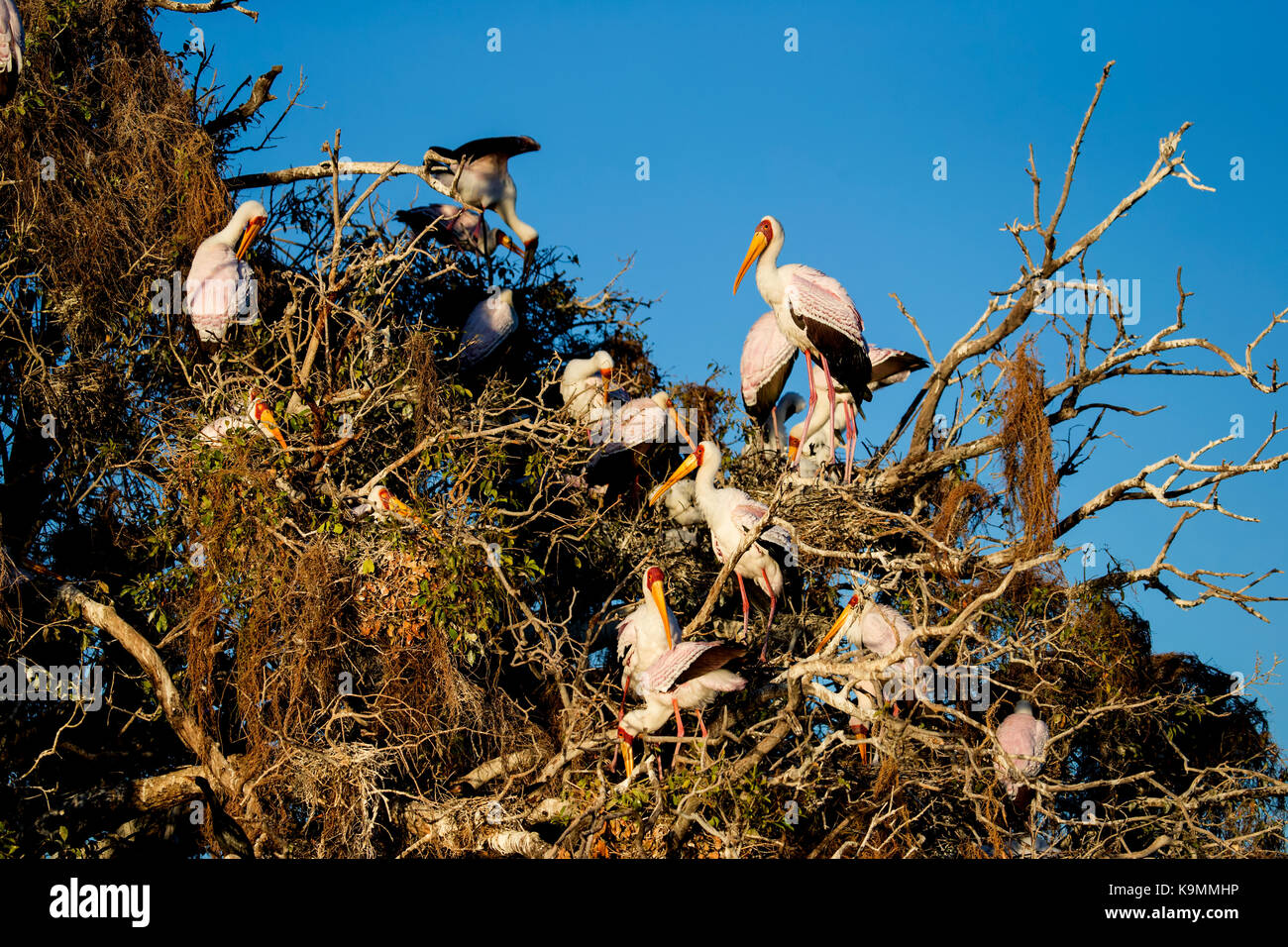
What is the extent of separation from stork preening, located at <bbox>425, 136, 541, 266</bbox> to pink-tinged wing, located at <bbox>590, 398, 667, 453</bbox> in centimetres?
151

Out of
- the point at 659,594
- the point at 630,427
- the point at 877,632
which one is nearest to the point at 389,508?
the point at 659,594

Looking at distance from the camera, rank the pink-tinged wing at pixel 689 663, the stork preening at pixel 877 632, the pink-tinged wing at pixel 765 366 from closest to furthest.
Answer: the pink-tinged wing at pixel 689 663, the stork preening at pixel 877 632, the pink-tinged wing at pixel 765 366

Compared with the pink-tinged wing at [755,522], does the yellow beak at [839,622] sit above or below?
below

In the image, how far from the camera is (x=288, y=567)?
240 inches

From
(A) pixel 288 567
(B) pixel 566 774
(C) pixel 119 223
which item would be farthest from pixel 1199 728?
(C) pixel 119 223

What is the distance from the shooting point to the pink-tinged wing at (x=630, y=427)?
312 inches

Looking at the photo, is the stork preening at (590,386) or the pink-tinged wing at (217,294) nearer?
the pink-tinged wing at (217,294)

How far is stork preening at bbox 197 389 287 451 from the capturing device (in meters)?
6.20

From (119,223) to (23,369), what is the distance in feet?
3.30

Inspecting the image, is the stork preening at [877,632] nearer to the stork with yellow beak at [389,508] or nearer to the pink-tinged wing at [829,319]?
the pink-tinged wing at [829,319]

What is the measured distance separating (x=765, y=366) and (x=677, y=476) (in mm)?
1177

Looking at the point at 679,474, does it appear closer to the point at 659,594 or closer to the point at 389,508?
the point at 659,594

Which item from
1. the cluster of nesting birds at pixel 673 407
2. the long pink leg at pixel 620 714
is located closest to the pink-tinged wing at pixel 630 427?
the cluster of nesting birds at pixel 673 407
